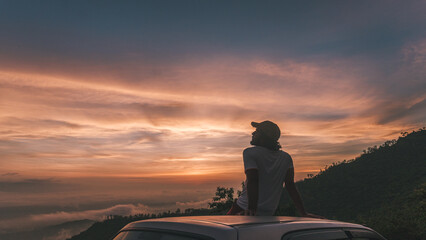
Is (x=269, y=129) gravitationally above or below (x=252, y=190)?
above

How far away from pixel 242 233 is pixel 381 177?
6618 centimetres

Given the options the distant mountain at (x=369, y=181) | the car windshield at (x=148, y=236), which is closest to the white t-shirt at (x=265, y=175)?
the car windshield at (x=148, y=236)

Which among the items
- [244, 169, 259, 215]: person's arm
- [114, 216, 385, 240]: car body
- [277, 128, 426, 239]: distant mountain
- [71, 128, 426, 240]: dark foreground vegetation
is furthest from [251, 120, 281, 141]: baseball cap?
[277, 128, 426, 239]: distant mountain

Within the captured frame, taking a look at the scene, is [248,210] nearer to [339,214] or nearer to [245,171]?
[245,171]

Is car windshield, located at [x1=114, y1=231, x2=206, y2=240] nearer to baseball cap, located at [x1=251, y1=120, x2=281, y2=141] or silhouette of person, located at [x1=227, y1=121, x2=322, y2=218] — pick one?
silhouette of person, located at [x1=227, y1=121, x2=322, y2=218]

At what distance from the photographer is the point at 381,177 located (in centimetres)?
6100

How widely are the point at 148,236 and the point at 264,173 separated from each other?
2.25m

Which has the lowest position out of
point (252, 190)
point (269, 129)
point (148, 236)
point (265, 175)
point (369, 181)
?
point (148, 236)

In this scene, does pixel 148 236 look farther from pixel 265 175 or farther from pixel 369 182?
pixel 369 182

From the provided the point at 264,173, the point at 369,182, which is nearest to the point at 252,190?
the point at 264,173

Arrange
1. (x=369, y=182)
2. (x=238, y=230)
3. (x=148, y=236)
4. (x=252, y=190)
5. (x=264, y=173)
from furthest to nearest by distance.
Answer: (x=369, y=182), (x=264, y=173), (x=252, y=190), (x=148, y=236), (x=238, y=230)

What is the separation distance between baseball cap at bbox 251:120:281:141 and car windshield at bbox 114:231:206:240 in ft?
8.05

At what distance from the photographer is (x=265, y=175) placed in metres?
4.48

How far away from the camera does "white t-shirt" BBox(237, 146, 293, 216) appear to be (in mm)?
4383
